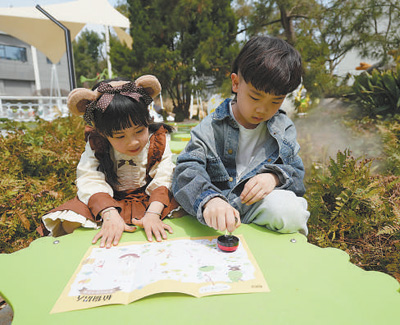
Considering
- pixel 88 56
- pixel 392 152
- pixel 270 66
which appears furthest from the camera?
pixel 88 56

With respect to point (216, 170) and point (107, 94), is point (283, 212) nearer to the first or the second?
point (216, 170)

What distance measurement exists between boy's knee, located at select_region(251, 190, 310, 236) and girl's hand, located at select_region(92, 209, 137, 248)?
0.52 metres

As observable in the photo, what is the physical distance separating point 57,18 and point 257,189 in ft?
14.9

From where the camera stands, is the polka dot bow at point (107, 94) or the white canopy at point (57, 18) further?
the white canopy at point (57, 18)

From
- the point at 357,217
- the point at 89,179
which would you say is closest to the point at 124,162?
the point at 89,179

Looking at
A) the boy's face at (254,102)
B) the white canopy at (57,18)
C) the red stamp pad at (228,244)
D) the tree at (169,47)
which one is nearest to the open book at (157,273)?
the red stamp pad at (228,244)

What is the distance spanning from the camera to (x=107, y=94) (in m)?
1.16

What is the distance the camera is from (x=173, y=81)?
7.52 metres

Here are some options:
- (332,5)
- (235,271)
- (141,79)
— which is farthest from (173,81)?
(235,271)

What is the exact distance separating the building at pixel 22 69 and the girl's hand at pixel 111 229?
18667mm

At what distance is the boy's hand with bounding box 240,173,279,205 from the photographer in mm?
1056

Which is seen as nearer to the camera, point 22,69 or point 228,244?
point 228,244

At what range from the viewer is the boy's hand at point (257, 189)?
1056 mm

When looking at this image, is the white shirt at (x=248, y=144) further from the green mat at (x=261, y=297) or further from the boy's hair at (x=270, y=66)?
the green mat at (x=261, y=297)
